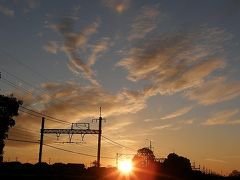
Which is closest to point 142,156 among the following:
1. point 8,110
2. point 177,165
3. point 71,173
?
point 177,165

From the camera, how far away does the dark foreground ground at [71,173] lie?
41009 mm

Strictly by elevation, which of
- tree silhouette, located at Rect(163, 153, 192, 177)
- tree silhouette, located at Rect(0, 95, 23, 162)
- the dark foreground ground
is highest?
tree silhouette, located at Rect(0, 95, 23, 162)

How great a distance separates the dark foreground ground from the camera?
4101 centimetres

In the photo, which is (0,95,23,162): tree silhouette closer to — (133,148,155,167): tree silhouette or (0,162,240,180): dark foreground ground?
(0,162,240,180): dark foreground ground

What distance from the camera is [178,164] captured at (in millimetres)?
94625

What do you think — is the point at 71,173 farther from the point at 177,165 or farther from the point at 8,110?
the point at 177,165

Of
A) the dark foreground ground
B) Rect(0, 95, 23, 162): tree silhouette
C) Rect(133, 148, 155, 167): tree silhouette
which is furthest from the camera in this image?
Rect(133, 148, 155, 167): tree silhouette

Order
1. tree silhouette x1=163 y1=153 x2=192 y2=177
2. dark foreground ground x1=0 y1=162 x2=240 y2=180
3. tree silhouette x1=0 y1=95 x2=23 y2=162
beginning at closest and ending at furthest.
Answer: dark foreground ground x1=0 y1=162 x2=240 y2=180, tree silhouette x1=0 y1=95 x2=23 y2=162, tree silhouette x1=163 y1=153 x2=192 y2=177

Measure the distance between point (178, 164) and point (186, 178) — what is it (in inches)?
718

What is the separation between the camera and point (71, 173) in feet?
172

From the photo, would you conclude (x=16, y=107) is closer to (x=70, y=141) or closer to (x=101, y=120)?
(x=70, y=141)

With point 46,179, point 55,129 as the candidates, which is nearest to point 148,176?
point 55,129

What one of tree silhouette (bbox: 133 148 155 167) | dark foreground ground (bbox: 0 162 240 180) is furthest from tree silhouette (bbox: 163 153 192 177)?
tree silhouette (bbox: 133 148 155 167)

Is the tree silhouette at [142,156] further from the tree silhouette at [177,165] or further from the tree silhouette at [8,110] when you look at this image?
the tree silhouette at [8,110]
